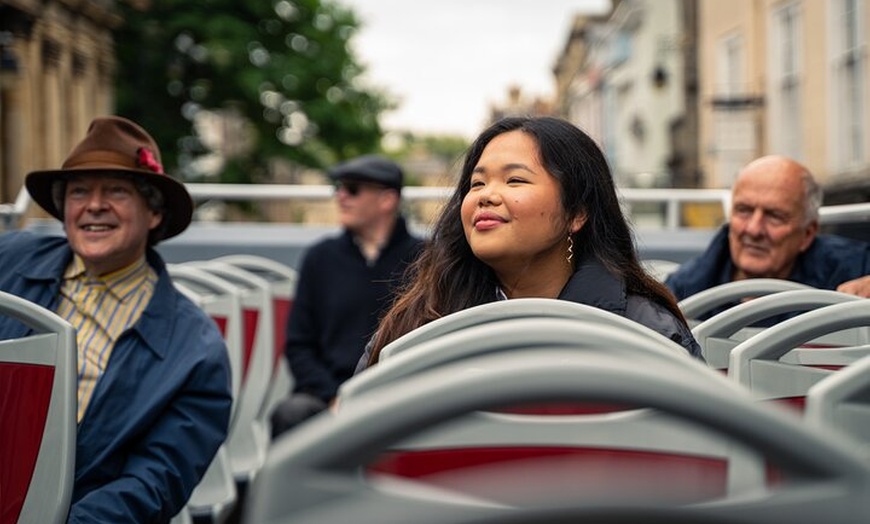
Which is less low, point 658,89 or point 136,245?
point 658,89

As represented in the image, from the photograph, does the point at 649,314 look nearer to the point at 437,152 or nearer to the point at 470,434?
the point at 470,434

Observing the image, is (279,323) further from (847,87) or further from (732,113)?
(732,113)

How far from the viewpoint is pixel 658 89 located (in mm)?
31078

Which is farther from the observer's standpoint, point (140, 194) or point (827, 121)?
point (827, 121)

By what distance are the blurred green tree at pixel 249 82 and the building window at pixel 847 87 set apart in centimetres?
1950

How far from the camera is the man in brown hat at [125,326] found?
2.91 m

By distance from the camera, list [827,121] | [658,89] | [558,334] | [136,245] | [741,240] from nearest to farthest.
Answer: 1. [558,334]
2. [136,245]
3. [741,240]
4. [827,121]
5. [658,89]

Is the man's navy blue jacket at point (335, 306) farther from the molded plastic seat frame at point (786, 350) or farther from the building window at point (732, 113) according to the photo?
the building window at point (732, 113)

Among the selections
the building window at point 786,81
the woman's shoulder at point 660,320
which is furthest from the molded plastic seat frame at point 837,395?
the building window at point 786,81

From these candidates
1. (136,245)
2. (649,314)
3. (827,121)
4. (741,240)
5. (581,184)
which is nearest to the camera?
(649,314)

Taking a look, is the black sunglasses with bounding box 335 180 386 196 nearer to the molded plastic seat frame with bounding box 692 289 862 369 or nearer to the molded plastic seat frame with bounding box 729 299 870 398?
the molded plastic seat frame with bounding box 692 289 862 369

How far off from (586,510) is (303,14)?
3472 cm

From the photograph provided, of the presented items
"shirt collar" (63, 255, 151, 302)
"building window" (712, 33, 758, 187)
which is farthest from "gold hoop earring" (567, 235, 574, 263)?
"building window" (712, 33, 758, 187)

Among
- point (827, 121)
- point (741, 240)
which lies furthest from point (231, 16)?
point (741, 240)
